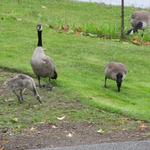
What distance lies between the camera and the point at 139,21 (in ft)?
61.7

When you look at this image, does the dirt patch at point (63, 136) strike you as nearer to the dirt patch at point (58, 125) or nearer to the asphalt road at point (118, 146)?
the dirt patch at point (58, 125)

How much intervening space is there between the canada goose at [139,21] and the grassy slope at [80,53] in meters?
1.06

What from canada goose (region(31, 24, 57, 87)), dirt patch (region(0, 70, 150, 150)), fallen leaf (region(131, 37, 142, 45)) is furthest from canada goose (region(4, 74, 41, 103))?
fallen leaf (region(131, 37, 142, 45))

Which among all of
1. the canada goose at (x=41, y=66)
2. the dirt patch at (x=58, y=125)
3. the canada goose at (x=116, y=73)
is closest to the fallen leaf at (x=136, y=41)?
the canada goose at (x=116, y=73)

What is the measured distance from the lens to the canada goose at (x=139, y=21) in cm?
1873

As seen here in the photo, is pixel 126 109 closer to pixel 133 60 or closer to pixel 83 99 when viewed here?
pixel 83 99

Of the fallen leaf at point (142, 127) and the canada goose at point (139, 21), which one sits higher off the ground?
the canada goose at point (139, 21)

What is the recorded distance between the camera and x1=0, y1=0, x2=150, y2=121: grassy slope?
12578 millimetres

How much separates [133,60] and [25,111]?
17.2 feet

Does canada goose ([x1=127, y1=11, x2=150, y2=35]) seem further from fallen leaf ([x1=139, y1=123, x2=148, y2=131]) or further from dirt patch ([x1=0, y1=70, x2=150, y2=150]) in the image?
fallen leaf ([x1=139, y1=123, x2=148, y2=131])

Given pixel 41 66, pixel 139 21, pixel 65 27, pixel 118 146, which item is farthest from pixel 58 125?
pixel 139 21

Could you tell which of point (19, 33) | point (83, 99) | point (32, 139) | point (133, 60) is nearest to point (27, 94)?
point (83, 99)

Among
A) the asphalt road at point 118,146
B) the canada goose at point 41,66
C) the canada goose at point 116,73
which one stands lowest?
the asphalt road at point 118,146

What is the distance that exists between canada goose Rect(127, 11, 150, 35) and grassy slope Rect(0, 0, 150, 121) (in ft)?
3.48
